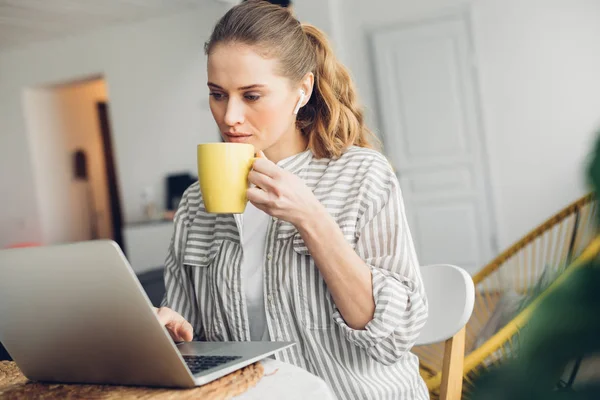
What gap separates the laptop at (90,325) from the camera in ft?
1.89

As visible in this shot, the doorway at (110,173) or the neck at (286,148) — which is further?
the doorway at (110,173)

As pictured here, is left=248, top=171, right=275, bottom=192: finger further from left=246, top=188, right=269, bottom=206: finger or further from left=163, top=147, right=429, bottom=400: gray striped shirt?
left=163, top=147, right=429, bottom=400: gray striped shirt

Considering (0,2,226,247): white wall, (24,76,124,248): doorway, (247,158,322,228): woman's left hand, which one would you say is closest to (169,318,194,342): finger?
(247,158,322,228): woman's left hand

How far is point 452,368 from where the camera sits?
125cm

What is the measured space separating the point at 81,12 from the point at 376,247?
241 inches

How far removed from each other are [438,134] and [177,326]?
4.91 m

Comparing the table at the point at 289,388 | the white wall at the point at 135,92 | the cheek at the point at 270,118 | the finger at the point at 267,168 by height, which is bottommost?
the table at the point at 289,388

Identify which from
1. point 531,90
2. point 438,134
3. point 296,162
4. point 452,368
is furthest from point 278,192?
point 531,90

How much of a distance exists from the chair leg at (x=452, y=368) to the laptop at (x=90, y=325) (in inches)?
23.3

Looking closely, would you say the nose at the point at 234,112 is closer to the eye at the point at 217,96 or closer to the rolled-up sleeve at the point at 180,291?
the eye at the point at 217,96

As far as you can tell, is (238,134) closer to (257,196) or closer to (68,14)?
(257,196)

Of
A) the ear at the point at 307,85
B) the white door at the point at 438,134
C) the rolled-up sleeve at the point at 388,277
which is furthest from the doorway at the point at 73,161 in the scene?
the rolled-up sleeve at the point at 388,277

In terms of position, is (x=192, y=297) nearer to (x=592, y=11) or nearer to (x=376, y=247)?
(x=376, y=247)

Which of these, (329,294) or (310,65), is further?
(310,65)
